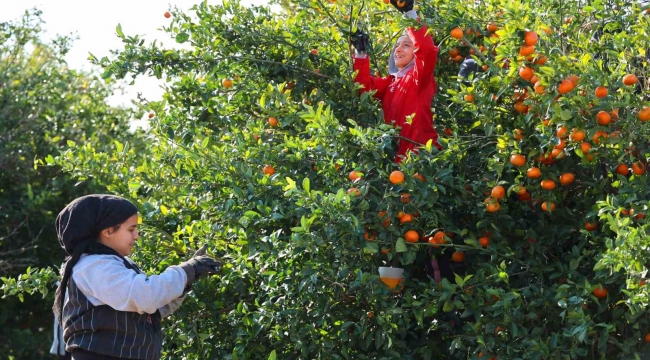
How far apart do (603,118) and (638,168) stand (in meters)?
0.33

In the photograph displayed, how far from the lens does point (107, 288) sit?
11.2 ft

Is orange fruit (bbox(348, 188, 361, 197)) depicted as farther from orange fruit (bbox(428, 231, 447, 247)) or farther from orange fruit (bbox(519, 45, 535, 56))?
orange fruit (bbox(519, 45, 535, 56))

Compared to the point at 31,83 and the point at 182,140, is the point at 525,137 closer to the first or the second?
the point at 182,140

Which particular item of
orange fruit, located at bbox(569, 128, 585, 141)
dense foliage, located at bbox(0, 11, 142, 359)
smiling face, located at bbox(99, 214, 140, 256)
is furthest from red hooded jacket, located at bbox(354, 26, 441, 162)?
dense foliage, located at bbox(0, 11, 142, 359)

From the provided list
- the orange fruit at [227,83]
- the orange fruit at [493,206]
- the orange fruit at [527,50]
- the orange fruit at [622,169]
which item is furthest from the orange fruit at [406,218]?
the orange fruit at [227,83]

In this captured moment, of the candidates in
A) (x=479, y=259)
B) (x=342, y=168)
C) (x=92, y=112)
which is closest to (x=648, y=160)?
(x=479, y=259)

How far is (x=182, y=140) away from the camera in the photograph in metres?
4.97

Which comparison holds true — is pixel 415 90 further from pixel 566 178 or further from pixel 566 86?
pixel 566 86

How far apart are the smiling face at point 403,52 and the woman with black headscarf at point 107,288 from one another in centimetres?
188

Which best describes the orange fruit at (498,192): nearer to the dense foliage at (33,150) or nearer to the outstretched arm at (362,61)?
the outstretched arm at (362,61)

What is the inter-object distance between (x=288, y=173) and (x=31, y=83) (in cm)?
619

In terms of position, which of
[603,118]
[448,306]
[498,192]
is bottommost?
[448,306]

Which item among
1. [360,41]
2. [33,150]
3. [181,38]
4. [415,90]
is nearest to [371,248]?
[415,90]

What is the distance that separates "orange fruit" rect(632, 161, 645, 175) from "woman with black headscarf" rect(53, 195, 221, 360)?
5.80 feet
